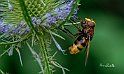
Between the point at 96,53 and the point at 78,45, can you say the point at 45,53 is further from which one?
the point at 96,53

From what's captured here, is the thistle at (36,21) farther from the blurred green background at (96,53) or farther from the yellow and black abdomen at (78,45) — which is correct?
the blurred green background at (96,53)

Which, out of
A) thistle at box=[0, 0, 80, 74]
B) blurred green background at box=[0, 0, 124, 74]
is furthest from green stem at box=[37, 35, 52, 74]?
blurred green background at box=[0, 0, 124, 74]

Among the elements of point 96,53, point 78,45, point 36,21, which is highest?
point 36,21

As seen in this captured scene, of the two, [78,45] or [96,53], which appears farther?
[96,53]

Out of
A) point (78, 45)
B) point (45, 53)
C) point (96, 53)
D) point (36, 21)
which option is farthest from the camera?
point (96, 53)

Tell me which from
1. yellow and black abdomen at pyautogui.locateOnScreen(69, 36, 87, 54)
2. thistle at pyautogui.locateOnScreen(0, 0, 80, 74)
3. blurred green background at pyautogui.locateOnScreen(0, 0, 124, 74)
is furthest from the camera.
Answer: blurred green background at pyautogui.locateOnScreen(0, 0, 124, 74)

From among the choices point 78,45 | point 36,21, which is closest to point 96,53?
point 78,45

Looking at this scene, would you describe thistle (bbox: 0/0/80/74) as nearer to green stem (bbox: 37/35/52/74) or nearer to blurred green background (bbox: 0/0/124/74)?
green stem (bbox: 37/35/52/74)
